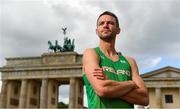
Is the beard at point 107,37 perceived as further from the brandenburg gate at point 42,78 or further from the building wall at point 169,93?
the brandenburg gate at point 42,78

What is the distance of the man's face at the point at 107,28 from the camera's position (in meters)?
3.38

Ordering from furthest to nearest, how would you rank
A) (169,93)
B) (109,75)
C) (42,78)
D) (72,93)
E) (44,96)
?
(42,78) < (44,96) < (72,93) < (169,93) < (109,75)

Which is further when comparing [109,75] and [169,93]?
[169,93]

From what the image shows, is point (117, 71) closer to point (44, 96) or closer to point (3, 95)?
point (44, 96)

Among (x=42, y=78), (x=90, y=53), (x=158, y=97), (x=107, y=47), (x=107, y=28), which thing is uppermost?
(x=42, y=78)

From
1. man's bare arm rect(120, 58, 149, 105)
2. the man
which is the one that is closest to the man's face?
the man

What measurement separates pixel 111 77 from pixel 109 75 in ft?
0.10

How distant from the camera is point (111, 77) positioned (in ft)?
10.3

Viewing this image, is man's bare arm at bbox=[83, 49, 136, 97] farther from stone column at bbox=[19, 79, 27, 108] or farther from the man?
stone column at bbox=[19, 79, 27, 108]

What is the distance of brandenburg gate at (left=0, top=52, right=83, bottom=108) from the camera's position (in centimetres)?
4888

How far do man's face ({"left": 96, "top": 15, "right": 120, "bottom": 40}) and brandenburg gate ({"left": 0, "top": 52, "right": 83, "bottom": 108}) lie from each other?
147ft

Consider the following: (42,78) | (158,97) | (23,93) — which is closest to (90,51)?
(158,97)

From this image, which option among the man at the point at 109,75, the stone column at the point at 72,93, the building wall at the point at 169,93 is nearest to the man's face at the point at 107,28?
the man at the point at 109,75

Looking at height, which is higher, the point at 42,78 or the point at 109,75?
the point at 42,78
